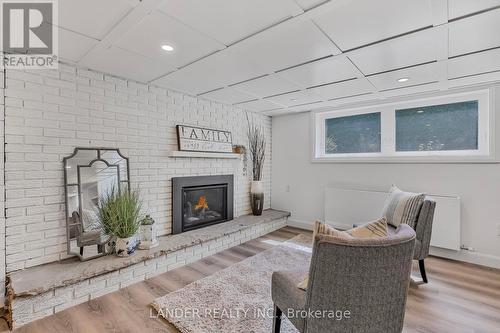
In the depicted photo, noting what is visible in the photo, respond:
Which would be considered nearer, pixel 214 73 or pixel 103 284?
pixel 103 284

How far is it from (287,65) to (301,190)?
2.65 m

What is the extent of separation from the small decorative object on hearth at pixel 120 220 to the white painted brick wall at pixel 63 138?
0.38 m

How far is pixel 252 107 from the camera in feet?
13.4

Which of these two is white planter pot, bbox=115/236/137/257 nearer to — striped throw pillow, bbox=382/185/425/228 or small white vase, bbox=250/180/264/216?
small white vase, bbox=250/180/264/216

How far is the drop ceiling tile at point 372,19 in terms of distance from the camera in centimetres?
144

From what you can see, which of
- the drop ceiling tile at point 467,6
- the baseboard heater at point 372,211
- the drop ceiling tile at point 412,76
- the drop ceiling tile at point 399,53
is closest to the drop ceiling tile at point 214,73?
the drop ceiling tile at point 399,53

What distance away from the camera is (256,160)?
4477 mm

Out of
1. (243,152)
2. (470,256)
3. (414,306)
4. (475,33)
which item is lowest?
(414,306)

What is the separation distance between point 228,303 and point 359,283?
1335 mm

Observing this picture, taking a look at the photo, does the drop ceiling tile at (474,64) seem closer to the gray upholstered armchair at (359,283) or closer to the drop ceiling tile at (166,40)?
the gray upholstered armchair at (359,283)

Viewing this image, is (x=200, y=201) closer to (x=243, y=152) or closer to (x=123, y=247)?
(x=243, y=152)

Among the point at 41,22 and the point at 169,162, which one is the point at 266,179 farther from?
the point at 41,22

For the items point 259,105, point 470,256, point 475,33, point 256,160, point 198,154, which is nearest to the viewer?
point 475,33

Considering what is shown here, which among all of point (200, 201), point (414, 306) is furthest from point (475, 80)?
point (200, 201)
